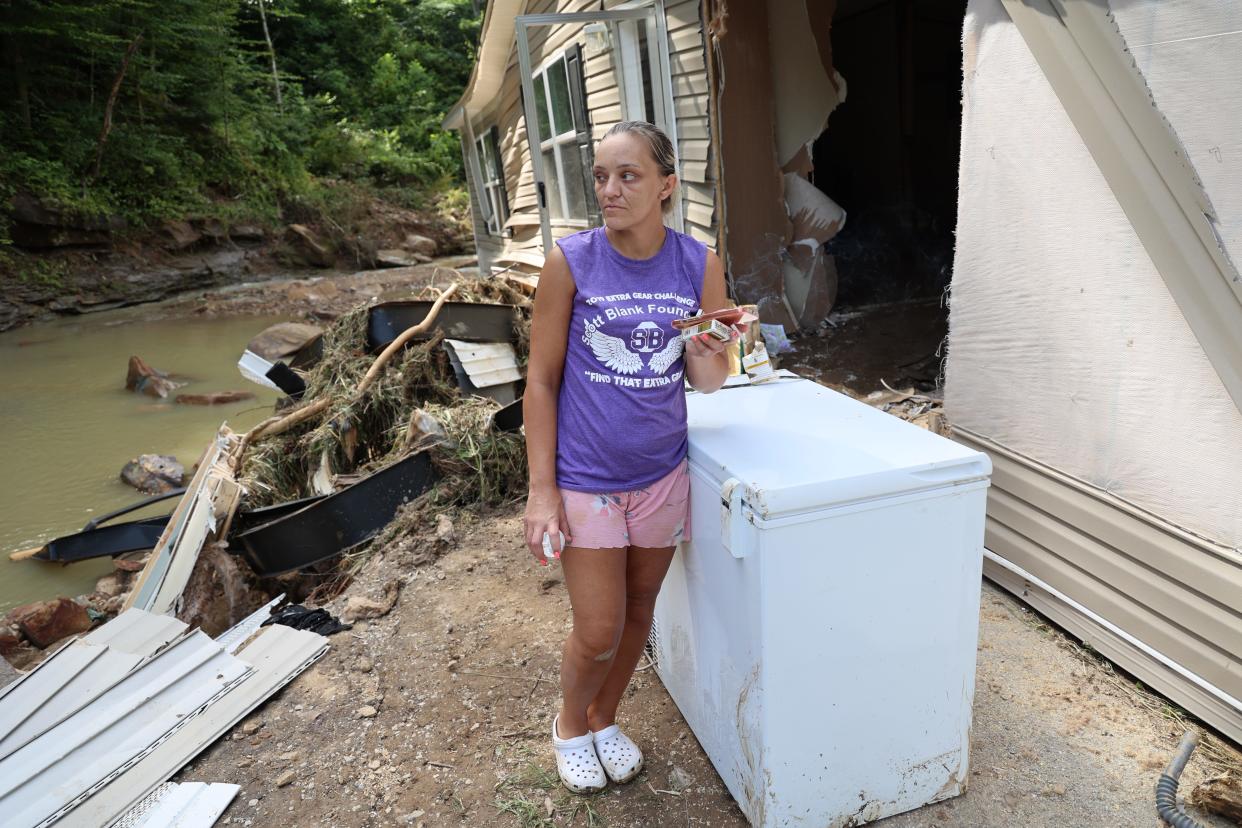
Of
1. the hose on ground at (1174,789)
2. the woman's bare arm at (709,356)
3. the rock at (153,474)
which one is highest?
the woman's bare arm at (709,356)

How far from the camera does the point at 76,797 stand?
2246 millimetres

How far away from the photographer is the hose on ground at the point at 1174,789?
192 cm

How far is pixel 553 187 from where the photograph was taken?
8352mm

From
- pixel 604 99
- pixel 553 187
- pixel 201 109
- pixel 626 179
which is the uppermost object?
pixel 201 109

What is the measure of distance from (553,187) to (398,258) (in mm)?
11354

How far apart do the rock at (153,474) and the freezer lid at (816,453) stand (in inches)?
228

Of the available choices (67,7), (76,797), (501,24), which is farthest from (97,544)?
(67,7)

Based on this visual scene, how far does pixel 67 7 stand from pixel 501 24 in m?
10.9

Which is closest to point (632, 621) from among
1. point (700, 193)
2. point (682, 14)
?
point (700, 193)

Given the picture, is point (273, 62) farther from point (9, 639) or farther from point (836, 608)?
point (836, 608)

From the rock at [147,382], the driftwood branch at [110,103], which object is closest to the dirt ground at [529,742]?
the rock at [147,382]

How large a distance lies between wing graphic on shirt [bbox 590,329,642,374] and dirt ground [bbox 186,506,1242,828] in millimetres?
1257

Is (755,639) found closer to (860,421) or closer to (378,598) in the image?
(860,421)

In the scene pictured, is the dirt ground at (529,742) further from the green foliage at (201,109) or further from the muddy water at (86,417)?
the green foliage at (201,109)
